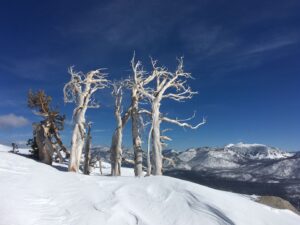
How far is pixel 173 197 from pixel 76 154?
1175 centimetres

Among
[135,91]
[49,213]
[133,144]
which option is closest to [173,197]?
[49,213]

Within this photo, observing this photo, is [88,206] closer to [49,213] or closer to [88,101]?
[49,213]

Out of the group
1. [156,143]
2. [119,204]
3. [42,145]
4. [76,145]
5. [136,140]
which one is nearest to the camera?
[119,204]

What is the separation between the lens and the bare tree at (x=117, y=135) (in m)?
23.7

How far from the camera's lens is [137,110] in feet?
76.1

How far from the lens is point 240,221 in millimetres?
9969

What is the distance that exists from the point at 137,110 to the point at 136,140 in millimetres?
2067

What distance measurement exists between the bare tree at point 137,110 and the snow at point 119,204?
8121mm

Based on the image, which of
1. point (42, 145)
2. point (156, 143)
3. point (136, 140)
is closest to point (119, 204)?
point (156, 143)

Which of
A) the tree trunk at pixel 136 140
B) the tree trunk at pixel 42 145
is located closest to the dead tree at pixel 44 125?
the tree trunk at pixel 42 145

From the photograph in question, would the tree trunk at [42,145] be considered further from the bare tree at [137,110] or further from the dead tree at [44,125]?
the bare tree at [137,110]

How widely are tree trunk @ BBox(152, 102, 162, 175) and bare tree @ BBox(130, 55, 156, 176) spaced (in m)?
1.51

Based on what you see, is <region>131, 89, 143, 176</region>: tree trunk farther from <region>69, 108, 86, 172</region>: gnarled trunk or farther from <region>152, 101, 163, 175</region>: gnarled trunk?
<region>69, 108, 86, 172</region>: gnarled trunk

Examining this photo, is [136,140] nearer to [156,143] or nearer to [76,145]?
[156,143]
